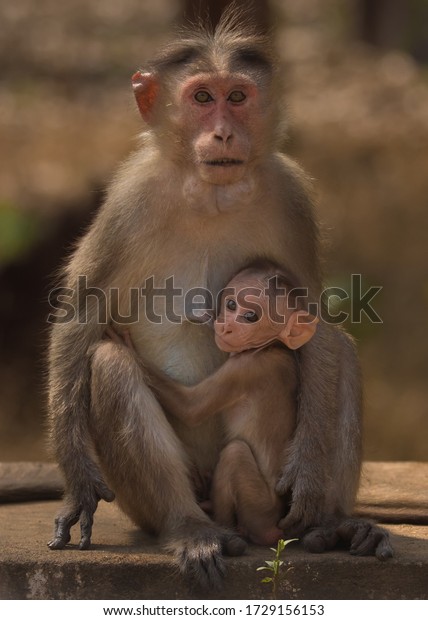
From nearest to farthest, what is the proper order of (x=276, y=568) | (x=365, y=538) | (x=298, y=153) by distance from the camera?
1. (x=276, y=568)
2. (x=365, y=538)
3. (x=298, y=153)

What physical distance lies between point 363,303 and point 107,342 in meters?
5.86

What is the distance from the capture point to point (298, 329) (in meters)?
6.85

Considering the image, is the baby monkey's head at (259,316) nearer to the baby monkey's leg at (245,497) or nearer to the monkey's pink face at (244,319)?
the monkey's pink face at (244,319)

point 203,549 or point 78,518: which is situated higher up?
point 78,518

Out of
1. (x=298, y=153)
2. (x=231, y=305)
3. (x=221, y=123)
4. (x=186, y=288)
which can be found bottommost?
(x=231, y=305)

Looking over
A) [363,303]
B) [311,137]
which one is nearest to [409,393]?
[363,303]

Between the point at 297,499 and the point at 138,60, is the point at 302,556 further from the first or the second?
the point at 138,60

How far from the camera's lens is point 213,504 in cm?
697

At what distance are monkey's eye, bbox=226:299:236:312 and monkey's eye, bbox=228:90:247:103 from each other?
1.10 metres

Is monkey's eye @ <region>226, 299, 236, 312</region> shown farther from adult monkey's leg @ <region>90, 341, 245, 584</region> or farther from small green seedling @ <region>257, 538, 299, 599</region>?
small green seedling @ <region>257, 538, 299, 599</region>

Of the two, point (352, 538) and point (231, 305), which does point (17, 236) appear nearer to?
point (231, 305)

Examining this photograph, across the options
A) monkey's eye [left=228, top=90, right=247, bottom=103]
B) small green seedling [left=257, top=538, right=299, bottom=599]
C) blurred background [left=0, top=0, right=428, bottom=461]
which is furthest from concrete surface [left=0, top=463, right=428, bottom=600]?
blurred background [left=0, top=0, right=428, bottom=461]

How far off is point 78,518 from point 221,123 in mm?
2293

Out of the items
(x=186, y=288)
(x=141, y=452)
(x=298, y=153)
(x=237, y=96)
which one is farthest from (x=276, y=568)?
(x=298, y=153)
